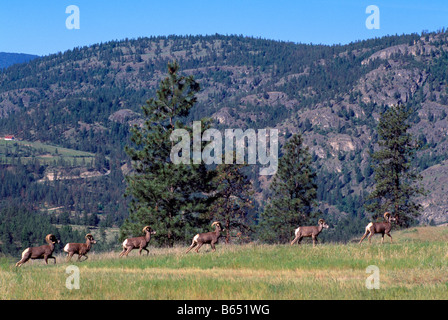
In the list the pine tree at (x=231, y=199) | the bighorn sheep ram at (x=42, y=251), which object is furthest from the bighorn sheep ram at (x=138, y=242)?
the pine tree at (x=231, y=199)

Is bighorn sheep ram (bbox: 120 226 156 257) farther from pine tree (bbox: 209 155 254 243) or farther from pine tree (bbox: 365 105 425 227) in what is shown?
pine tree (bbox: 365 105 425 227)

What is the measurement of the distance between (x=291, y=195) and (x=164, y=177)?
27.0 m

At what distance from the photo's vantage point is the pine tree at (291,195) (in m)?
66.3

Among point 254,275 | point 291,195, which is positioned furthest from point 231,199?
point 254,275

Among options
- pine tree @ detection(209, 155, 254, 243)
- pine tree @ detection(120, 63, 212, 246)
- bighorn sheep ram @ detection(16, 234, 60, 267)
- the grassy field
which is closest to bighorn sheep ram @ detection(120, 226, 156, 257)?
the grassy field

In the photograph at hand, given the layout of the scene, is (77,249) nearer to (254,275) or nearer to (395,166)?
(254,275)

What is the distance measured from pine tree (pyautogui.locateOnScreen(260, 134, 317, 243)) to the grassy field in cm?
3954

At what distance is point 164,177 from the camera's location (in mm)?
45469

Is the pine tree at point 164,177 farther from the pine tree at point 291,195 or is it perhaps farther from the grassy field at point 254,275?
the pine tree at point 291,195

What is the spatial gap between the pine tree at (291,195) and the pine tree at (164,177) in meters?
21.1
